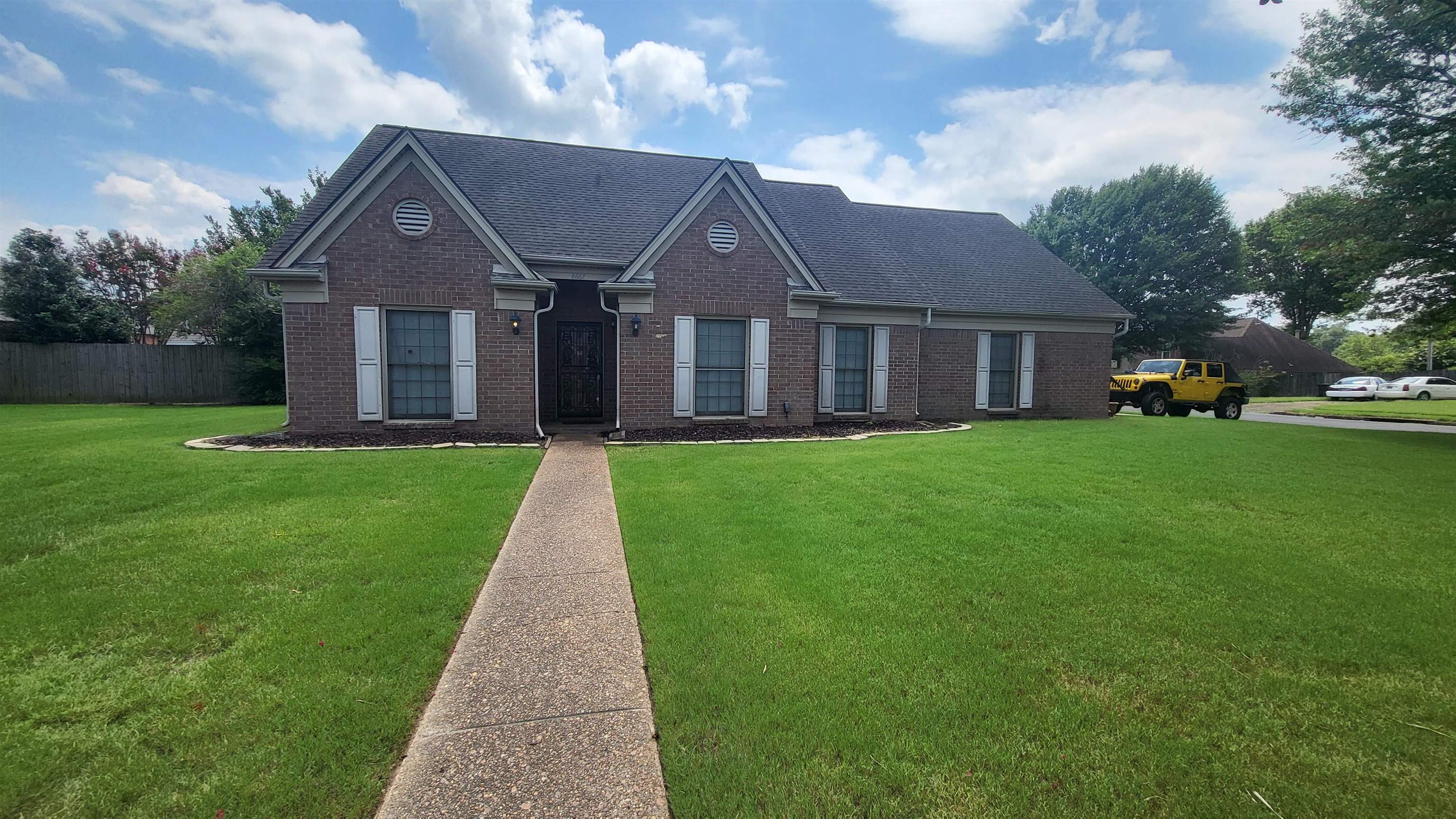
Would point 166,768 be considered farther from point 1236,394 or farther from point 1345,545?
point 1236,394

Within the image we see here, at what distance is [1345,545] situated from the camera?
190 inches

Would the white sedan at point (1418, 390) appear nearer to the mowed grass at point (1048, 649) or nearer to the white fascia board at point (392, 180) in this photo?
the mowed grass at point (1048, 649)

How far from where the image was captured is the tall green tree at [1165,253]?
105ft

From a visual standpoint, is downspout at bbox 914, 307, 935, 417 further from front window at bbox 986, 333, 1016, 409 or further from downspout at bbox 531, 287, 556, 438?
downspout at bbox 531, 287, 556, 438

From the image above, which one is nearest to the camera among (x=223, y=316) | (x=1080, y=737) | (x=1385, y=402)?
(x=1080, y=737)

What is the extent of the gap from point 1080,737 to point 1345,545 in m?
4.45

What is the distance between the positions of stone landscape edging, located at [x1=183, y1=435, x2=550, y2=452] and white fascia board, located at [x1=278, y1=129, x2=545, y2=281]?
3.16m

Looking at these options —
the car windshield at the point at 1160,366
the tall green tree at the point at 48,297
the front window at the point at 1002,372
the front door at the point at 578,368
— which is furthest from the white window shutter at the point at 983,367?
the tall green tree at the point at 48,297

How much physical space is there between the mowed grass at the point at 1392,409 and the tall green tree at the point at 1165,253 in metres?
7.55

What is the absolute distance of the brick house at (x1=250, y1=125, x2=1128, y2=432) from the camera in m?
10.4

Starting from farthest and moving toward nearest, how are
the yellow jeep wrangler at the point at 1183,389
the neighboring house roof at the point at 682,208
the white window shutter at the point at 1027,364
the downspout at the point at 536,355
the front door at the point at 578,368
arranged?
the yellow jeep wrangler at the point at 1183,389
the white window shutter at the point at 1027,364
the front door at the point at 578,368
the neighboring house roof at the point at 682,208
the downspout at the point at 536,355

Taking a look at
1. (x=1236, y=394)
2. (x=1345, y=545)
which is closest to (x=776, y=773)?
(x=1345, y=545)

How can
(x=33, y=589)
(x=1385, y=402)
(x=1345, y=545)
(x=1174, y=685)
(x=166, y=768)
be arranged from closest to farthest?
(x=166, y=768) → (x=1174, y=685) → (x=33, y=589) → (x=1345, y=545) → (x=1385, y=402)

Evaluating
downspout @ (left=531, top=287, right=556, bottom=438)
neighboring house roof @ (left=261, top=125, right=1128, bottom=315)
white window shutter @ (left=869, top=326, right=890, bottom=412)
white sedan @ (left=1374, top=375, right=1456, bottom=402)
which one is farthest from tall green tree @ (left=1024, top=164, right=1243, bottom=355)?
downspout @ (left=531, top=287, right=556, bottom=438)
